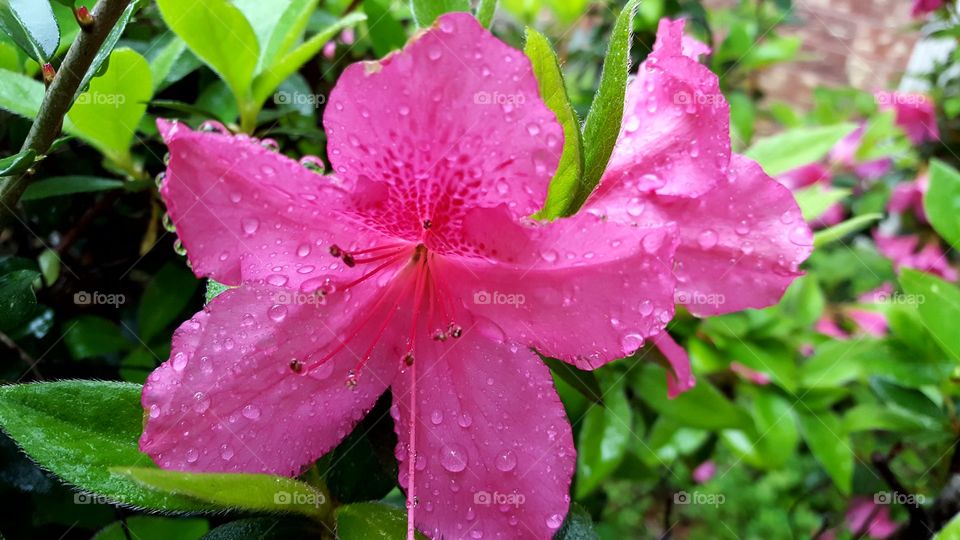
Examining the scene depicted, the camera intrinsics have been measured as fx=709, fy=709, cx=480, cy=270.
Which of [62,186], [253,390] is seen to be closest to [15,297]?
[62,186]

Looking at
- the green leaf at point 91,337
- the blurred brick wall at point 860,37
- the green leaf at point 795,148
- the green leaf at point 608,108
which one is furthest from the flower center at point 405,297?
the blurred brick wall at point 860,37

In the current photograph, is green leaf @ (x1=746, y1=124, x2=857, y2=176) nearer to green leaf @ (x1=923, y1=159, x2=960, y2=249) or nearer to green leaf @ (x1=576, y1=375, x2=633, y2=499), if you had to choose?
green leaf @ (x1=923, y1=159, x2=960, y2=249)

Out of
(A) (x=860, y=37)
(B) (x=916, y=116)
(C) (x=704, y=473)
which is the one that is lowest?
(C) (x=704, y=473)

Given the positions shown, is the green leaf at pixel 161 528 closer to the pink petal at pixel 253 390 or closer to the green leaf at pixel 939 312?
the pink petal at pixel 253 390

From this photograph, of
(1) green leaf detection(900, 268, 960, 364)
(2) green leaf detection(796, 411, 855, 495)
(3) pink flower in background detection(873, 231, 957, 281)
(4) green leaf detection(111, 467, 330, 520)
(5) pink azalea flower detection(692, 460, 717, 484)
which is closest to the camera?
(4) green leaf detection(111, 467, 330, 520)

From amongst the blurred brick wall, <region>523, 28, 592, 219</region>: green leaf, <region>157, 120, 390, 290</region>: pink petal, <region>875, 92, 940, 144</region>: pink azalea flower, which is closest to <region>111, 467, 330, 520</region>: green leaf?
<region>157, 120, 390, 290</region>: pink petal

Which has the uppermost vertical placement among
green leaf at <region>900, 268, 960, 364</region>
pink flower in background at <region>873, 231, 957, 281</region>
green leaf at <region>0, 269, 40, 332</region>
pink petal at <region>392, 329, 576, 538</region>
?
green leaf at <region>0, 269, 40, 332</region>

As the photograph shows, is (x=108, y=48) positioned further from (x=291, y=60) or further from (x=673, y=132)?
(x=673, y=132)
